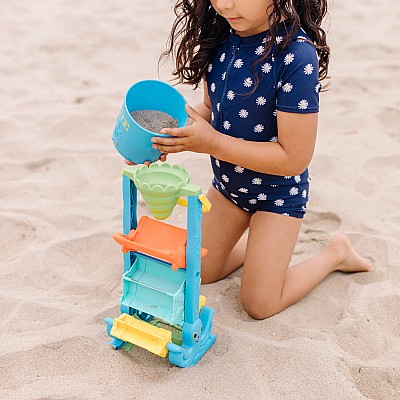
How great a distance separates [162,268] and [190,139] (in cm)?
34

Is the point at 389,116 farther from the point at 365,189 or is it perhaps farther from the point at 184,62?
the point at 184,62

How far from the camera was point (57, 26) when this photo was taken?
436 centimetres

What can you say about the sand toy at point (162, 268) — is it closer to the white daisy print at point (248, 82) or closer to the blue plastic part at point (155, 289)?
the blue plastic part at point (155, 289)

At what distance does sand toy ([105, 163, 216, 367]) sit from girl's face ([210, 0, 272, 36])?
1.46ft

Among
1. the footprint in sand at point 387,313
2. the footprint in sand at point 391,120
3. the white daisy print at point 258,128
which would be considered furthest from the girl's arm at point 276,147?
the footprint in sand at point 391,120

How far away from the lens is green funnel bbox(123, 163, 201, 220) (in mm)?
1370

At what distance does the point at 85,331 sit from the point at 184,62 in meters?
0.87

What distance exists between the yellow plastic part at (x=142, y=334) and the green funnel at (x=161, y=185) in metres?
0.30

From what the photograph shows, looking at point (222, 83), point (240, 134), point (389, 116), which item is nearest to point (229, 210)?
point (240, 134)

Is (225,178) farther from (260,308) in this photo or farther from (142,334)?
(142,334)

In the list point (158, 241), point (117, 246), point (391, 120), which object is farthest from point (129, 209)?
point (391, 120)

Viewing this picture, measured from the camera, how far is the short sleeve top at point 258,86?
1.57 metres

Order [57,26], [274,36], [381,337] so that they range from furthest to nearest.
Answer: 1. [57,26]
2. [381,337]
3. [274,36]

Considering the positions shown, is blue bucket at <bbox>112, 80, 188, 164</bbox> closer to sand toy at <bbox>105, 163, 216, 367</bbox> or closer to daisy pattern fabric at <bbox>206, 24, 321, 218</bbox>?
sand toy at <bbox>105, 163, 216, 367</bbox>
